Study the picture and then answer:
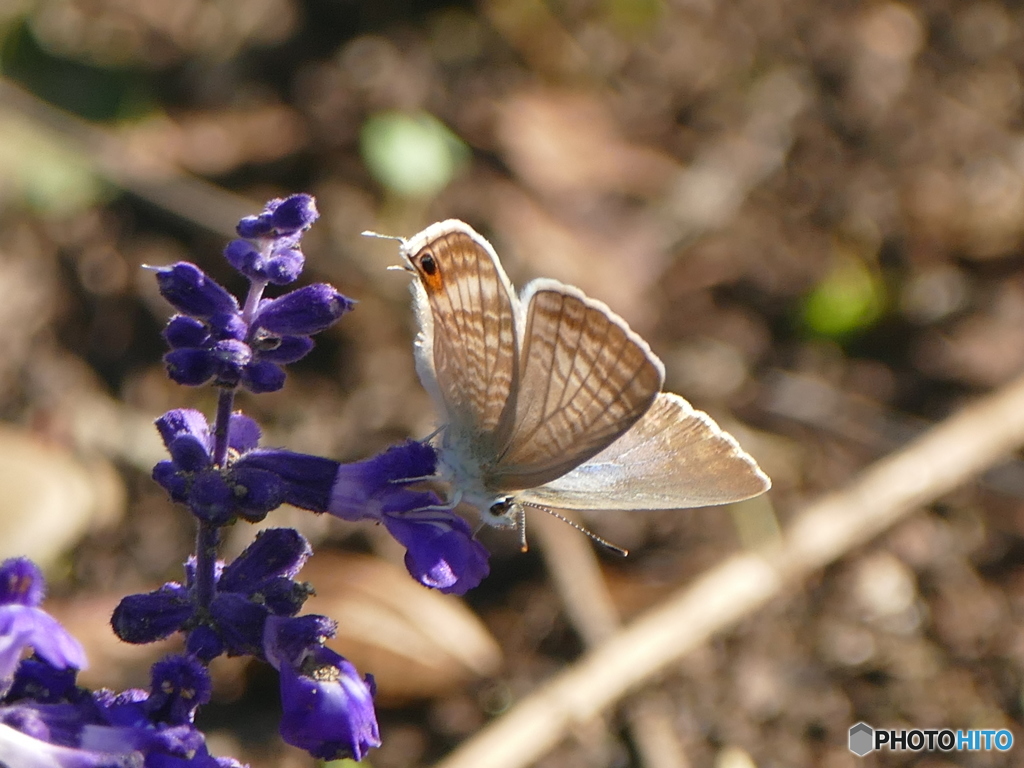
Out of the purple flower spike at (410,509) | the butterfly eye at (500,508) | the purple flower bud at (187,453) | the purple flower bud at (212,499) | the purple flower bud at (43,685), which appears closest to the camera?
the purple flower bud at (43,685)

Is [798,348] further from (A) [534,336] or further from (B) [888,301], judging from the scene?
(A) [534,336]

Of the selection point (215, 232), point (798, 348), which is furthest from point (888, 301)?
point (215, 232)

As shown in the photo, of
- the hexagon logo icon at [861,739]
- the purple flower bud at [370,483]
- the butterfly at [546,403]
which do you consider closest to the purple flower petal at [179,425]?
the purple flower bud at [370,483]

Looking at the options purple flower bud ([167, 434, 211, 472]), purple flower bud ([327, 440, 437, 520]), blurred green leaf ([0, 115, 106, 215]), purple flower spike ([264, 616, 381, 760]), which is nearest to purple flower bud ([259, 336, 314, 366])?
purple flower bud ([167, 434, 211, 472])

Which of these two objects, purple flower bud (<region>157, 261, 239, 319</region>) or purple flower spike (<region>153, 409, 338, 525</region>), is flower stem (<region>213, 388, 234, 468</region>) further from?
purple flower bud (<region>157, 261, 239, 319</region>)

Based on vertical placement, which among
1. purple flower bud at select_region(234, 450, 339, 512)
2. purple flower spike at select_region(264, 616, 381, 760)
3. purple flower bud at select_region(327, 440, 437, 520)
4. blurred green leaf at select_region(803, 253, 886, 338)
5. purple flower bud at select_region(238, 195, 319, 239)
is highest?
purple flower bud at select_region(238, 195, 319, 239)

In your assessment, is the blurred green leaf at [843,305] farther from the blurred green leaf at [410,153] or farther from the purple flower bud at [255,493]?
the purple flower bud at [255,493]
